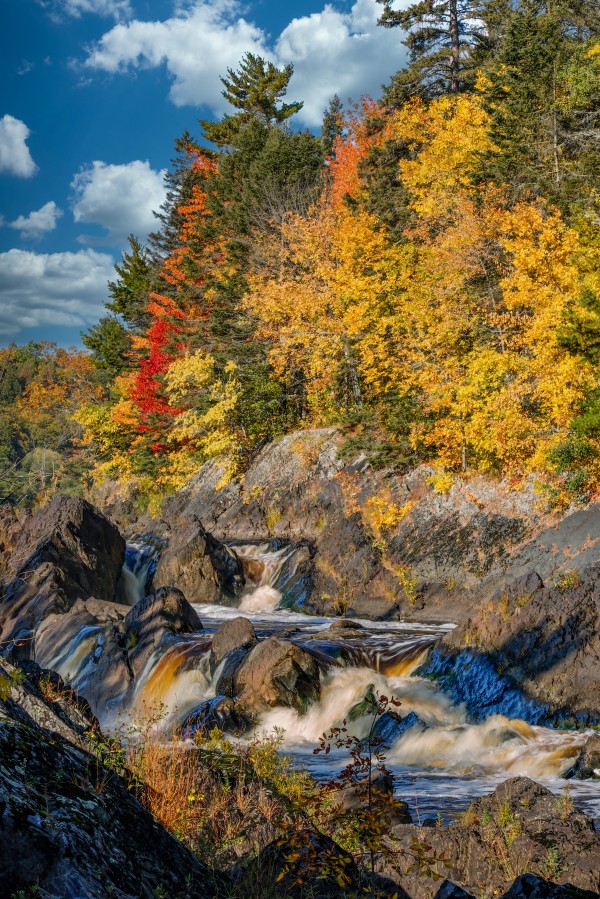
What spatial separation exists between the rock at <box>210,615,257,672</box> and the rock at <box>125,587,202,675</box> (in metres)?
1.69

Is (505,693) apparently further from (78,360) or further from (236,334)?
(78,360)

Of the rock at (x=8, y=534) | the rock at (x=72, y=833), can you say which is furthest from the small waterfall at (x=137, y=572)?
the rock at (x=72, y=833)

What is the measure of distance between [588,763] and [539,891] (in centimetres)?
554

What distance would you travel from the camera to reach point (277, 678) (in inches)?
439

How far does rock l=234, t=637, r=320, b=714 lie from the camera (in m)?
11.0

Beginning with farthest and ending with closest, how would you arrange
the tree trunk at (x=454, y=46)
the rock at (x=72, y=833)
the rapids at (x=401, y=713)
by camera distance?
1. the tree trunk at (x=454, y=46)
2. the rapids at (x=401, y=713)
3. the rock at (x=72, y=833)

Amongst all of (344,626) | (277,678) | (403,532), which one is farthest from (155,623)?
(403,532)

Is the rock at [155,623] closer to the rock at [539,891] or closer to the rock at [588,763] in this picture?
the rock at [588,763]

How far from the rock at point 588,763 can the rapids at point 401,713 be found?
0.21 m

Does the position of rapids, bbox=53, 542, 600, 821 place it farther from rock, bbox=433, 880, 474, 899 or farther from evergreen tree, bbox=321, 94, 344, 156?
evergreen tree, bbox=321, 94, 344, 156


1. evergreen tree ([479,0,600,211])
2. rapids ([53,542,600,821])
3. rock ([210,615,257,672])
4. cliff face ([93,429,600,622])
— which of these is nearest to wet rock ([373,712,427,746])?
rapids ([53,542,600,821])

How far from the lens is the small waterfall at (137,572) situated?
2241cm

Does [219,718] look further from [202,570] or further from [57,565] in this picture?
[202,570]

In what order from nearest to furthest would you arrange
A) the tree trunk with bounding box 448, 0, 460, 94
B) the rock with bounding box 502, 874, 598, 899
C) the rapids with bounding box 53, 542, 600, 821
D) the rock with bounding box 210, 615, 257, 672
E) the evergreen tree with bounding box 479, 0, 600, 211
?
the rock with bounding box 502, 874, 598, 899, the rapids with bounding box 53, 542, 600, 821, the rock with bounding box 210, 615, 257, 672, the evergreen tree with bounding box 479, 0, 600, 211, the tree trunk with bounding box 448, 0, 460, 94
